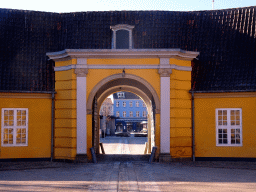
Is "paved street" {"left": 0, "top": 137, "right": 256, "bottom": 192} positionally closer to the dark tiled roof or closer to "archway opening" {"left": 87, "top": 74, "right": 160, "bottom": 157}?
"archway opening" {"left": 87, "top": 74, "right": 160, "bottom": 157}

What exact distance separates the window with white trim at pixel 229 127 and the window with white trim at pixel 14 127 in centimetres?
926

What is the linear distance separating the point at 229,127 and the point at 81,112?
706 cm

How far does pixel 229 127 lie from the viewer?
18.4 m

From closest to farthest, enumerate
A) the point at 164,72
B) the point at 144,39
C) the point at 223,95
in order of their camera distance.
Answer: the point at 164,72 → the point at 223,95 → the point at 144,39

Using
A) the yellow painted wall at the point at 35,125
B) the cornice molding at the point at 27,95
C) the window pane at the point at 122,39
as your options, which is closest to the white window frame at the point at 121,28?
the window pane at the point at 122,39

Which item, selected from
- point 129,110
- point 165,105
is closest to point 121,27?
point 165,105

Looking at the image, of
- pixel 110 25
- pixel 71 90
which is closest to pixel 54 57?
pixel 71 90

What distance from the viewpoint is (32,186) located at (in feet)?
37.4

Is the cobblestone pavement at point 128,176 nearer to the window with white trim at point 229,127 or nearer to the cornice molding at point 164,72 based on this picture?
the window with white trim at point 229,127

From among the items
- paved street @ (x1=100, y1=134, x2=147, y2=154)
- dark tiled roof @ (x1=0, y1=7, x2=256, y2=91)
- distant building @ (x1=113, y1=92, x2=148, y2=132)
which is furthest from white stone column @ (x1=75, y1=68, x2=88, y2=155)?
distant building @ (x1=113, y1=92, x2=148, y2=132)

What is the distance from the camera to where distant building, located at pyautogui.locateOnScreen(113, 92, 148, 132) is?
86688 millimetres

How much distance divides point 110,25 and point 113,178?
9.53m

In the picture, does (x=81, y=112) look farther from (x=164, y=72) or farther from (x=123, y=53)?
(x=164, y=72)

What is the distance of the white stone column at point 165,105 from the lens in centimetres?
1783
